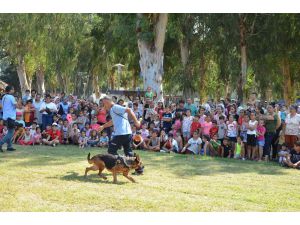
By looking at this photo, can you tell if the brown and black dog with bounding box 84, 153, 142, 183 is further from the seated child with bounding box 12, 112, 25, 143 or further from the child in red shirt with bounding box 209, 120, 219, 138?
the seated child with bounding box 12, 112, 25, 143

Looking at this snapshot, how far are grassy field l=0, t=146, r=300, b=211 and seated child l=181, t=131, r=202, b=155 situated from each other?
1.91 meters

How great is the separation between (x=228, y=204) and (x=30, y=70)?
1554 inches

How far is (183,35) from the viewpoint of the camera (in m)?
27.1

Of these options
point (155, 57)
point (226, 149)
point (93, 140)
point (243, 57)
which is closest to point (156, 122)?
point (93, 140)

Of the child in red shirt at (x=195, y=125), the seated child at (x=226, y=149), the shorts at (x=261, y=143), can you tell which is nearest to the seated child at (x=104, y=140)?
the child in red shirt at (x=195, y=125)

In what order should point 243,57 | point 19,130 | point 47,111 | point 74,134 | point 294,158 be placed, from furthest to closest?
1. point 243,57
2. point 47,111
3. point 74,134
4. point 19,130
5. point 294,158

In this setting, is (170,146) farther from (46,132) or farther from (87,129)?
(46,132)

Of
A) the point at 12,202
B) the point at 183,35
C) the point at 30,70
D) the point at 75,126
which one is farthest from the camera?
the point at 30,70

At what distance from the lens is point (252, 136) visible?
549 inches

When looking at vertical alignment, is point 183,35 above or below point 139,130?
above

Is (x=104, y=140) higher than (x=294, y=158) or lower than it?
higher

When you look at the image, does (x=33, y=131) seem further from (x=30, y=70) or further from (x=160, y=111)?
(x=30, y=70)

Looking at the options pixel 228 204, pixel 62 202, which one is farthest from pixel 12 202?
pixel 228 204

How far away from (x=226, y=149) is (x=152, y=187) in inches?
252
